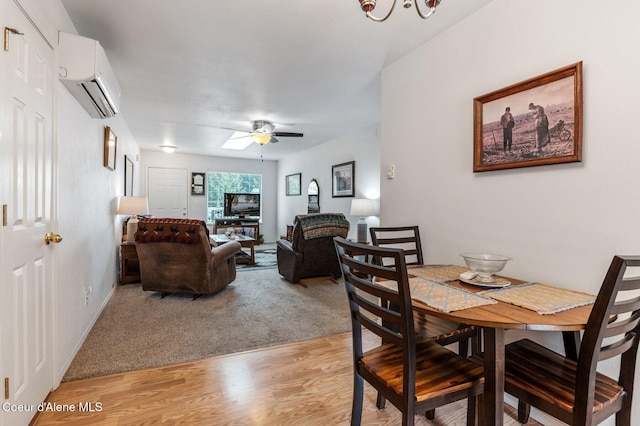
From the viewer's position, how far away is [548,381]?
1147 mm

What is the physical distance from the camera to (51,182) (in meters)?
1.76

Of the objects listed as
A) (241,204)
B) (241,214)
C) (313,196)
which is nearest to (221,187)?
(241,204)

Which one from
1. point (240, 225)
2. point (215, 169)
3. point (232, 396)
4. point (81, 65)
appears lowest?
point (232, 396)

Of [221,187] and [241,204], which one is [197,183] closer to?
[221,187]

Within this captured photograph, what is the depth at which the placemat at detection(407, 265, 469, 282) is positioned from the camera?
1.64 meters

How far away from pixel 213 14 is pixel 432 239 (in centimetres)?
220

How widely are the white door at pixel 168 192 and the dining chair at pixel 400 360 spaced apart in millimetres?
7083

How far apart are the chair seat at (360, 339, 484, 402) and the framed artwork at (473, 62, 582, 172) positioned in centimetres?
114

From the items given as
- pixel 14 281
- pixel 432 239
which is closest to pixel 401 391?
pixel 432 239

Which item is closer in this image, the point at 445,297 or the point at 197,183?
the point at 445,297

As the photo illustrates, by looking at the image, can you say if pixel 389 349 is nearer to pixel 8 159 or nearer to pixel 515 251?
pixel 515 251

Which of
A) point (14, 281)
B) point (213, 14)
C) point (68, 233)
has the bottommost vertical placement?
point (14, 281)

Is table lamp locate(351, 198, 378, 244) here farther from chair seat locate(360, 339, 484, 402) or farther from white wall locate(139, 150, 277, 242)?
white wall locate(139, 150, 277, 242)

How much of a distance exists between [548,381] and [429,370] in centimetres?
43
